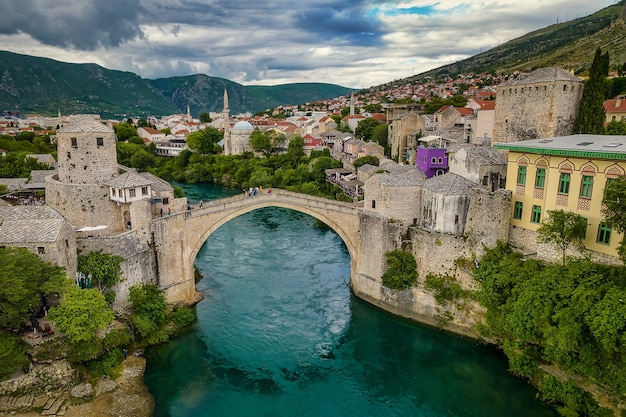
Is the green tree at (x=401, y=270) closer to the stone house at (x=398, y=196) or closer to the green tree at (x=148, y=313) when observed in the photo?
the stone house at (x=398, y=196)

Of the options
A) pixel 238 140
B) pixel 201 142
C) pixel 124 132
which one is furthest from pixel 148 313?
pixel 124 132

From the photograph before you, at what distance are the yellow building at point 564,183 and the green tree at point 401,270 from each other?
478 centimetres

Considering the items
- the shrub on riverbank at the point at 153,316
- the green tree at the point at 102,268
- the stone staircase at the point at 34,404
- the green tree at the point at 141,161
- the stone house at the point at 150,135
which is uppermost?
the stone house at the point at 150,135

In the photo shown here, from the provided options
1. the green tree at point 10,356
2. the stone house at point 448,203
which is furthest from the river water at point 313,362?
the stone house at point 448,203

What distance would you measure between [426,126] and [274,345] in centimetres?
3231

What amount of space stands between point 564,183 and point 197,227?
57.1 ft

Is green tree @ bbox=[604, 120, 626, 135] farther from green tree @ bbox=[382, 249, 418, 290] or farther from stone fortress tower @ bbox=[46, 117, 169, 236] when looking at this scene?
stone fortress tower @ bbox=[46, 117, 169, 236]

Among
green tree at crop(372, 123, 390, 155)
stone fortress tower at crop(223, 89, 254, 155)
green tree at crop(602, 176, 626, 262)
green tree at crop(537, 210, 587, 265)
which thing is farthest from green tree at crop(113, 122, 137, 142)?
green tree at crop(602, 176, 626, 262)

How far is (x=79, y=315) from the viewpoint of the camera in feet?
51.9

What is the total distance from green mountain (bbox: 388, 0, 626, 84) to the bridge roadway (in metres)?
43.1

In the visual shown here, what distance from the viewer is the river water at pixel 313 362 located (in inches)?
645

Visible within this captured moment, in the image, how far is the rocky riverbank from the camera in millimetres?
14695

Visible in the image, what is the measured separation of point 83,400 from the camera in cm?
1526

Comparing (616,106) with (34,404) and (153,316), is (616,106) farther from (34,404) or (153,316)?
(34,404)
